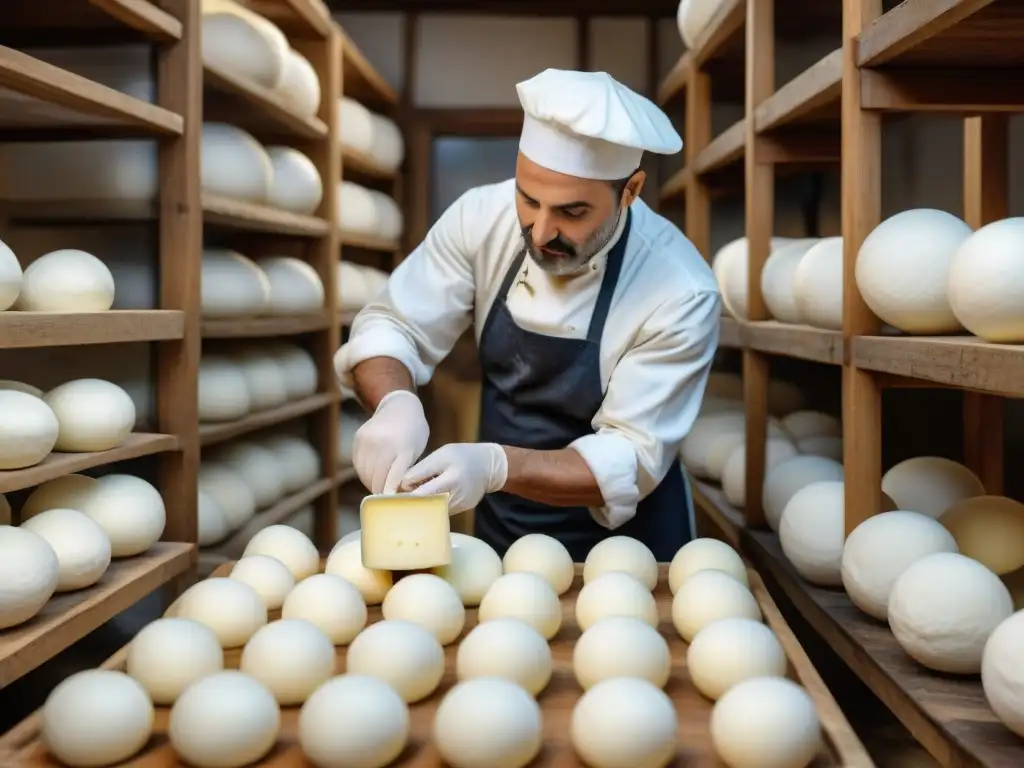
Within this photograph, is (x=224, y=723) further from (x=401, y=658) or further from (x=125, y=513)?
(x=125, y=513)

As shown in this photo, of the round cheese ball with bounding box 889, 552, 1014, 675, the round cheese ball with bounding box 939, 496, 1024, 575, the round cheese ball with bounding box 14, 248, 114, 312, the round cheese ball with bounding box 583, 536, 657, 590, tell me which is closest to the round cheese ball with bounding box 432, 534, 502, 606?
the round cheese ball with bounding box 583, 536, 657, 590

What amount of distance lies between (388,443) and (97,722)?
Result: 886 mm

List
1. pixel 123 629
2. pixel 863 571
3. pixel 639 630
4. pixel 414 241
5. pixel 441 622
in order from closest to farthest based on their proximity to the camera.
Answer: pixel 639 630, pixel 441 622, pixel 863 571, pixel 123 629, pixel 414 241

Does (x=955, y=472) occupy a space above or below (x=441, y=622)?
above

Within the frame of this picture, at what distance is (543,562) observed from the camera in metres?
1.75

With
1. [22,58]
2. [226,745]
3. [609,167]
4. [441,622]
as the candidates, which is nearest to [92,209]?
[22,58]

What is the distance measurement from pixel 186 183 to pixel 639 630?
1.46 meters

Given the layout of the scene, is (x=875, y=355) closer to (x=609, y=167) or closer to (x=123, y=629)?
(x=609, y=167)

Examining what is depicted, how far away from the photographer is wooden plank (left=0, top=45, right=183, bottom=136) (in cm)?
157

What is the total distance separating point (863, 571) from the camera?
65.4 inches

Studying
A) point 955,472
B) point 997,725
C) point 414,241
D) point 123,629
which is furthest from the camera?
point 414,241

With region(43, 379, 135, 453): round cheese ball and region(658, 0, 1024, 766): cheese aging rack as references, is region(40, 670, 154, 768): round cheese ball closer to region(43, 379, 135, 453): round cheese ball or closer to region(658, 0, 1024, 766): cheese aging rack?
region(43, 379, 135, 453): round cheese ball

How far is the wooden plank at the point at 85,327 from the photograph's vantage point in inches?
62.1

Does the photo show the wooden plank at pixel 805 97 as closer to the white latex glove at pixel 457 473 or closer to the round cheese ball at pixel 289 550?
the white latex glove at pixel 457 473
